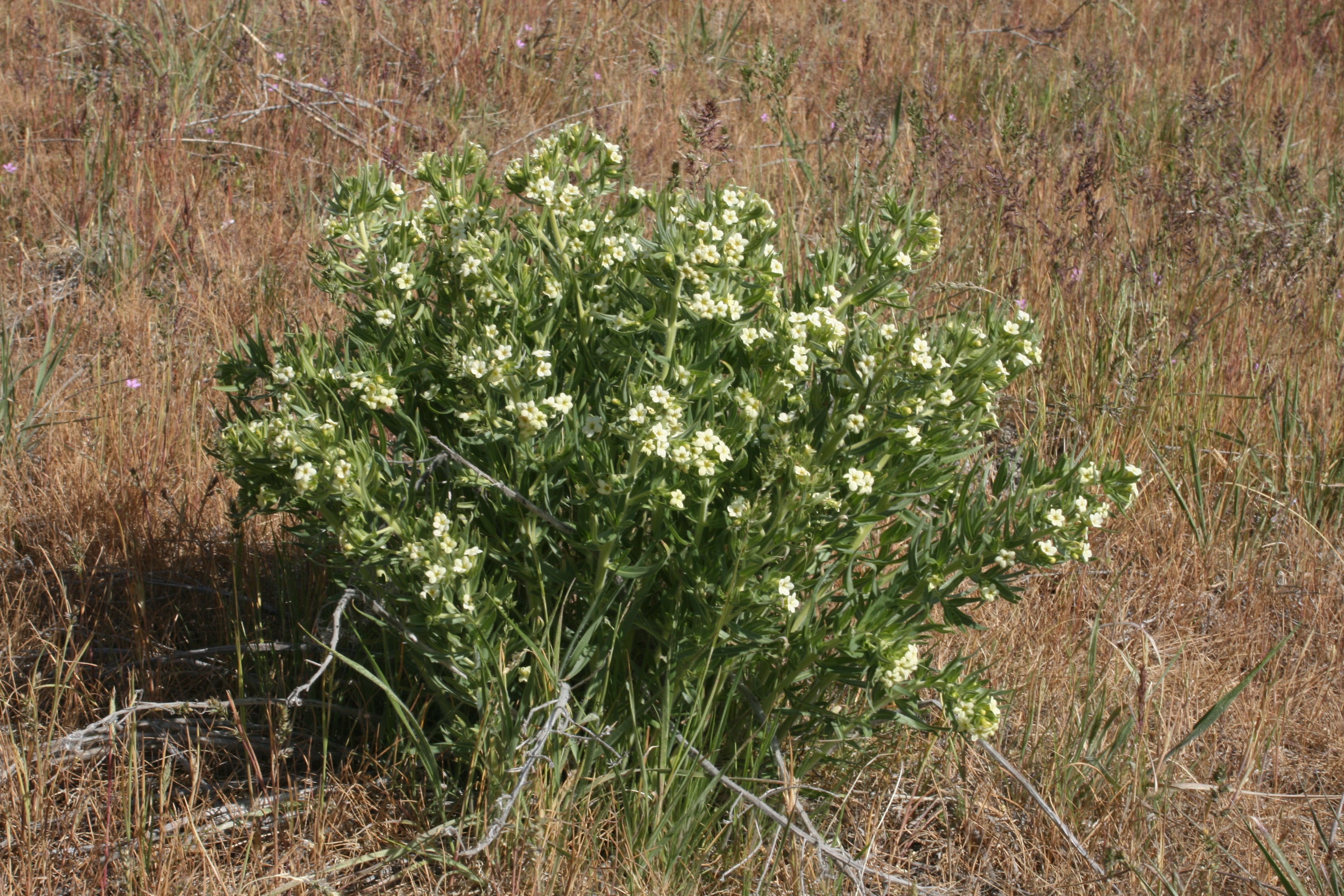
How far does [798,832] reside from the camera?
1911 mm

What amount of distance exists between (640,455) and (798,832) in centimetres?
74

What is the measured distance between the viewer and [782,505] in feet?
5.83

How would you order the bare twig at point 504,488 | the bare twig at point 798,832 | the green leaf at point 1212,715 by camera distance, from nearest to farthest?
1. the bare twig at point 504,488
2. the bare twig at point 798,832
3. the green leaf at point 1212,715

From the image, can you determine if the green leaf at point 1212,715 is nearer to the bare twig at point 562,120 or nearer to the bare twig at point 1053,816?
the bare twig at point 1053,816

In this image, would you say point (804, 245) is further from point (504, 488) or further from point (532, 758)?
point (532, 758)

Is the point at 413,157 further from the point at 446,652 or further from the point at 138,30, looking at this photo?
the point at 446,652

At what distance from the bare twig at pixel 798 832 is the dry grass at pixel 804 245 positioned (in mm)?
70

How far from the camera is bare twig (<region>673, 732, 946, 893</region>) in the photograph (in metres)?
1.92

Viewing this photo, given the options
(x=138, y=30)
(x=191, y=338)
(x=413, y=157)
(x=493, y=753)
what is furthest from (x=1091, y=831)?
(x=138, y=30)

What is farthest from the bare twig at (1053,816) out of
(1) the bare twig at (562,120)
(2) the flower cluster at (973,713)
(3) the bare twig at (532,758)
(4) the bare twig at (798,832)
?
(1) the bare twig at (562,120)

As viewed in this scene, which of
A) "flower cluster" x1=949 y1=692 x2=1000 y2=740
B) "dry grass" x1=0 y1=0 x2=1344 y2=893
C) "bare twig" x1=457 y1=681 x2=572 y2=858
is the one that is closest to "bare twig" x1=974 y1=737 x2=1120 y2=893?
"dry grass" x1=0 y1=0 x2=1344 y2=893

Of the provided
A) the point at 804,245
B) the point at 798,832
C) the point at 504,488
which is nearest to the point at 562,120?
the point at 804,245

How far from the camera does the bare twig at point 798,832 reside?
1917 millimetres

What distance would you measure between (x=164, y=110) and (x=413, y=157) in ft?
3.67
